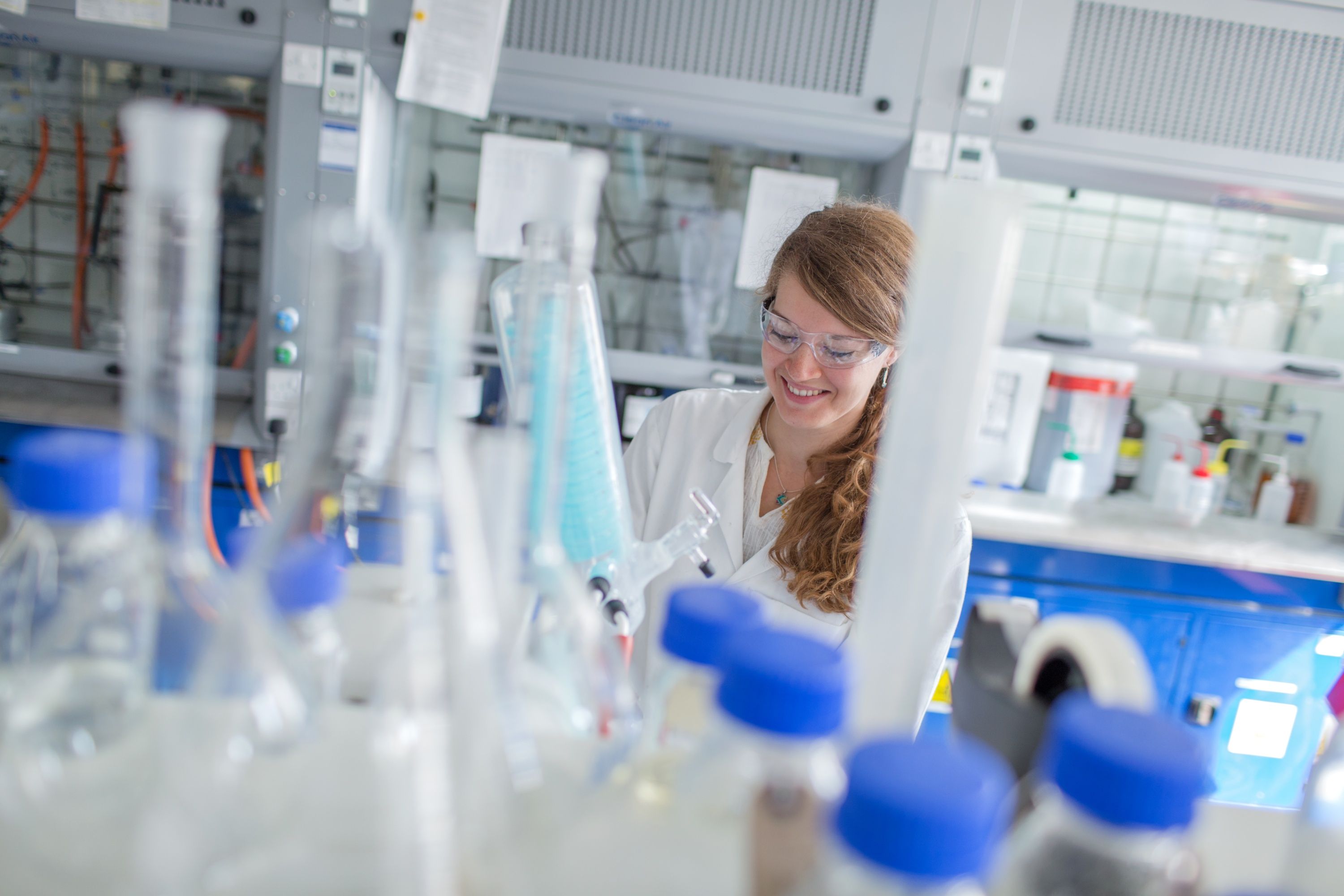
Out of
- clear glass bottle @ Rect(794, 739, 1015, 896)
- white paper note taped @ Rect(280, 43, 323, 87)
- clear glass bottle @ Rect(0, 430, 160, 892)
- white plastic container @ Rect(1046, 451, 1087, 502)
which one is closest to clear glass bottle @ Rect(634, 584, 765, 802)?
clear glass bottle @ Rect(794, 739, 1015, 896)

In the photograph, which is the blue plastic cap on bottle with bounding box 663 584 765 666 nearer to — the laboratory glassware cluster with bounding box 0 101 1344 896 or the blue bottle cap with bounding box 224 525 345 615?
the laboratory glassware cluster with bounding box 0 101 1344 896

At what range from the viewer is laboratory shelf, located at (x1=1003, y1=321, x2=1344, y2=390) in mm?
2623

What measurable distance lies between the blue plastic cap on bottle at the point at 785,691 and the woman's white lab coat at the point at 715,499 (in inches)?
36.6

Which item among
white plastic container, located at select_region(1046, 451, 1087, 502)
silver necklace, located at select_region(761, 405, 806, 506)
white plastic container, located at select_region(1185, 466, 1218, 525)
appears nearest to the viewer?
silver necklace, located at select_region(761, 405, 806, 506)

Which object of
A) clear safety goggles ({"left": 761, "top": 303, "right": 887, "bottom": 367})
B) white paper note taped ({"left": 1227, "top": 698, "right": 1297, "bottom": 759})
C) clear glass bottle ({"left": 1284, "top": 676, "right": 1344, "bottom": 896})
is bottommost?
white paper note taped ({"left": 1227, "top": 698, "right": 1297, "bottom": 759})

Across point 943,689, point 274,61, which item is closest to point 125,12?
point 274,61

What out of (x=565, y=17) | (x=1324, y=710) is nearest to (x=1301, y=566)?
(x=1324, y=710)

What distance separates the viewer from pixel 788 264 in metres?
1.43

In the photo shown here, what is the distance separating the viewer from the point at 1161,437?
3.18 metres

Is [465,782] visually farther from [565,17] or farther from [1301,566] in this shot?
[1301,566]

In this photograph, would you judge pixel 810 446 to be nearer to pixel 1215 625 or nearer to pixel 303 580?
pixel 303 580

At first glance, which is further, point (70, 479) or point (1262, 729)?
point (1262, 729)

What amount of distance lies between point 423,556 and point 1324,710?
319cm

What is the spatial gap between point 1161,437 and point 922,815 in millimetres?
3395
